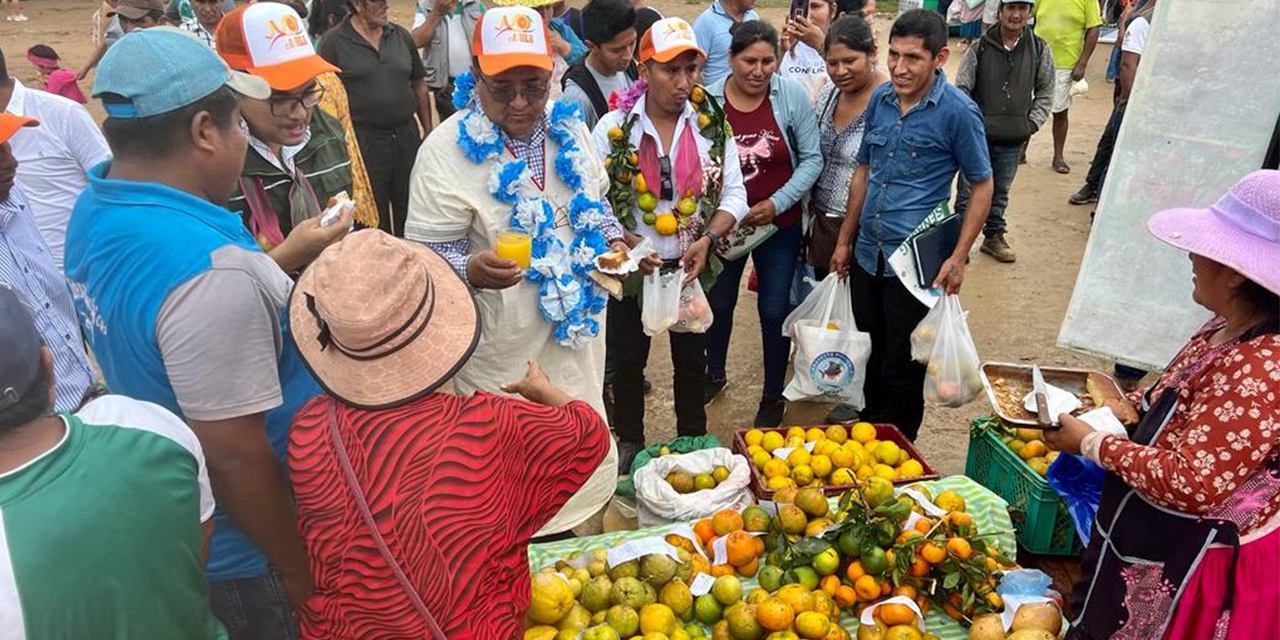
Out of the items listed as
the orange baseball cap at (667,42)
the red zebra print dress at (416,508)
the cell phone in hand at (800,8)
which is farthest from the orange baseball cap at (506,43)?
the cell phone in hand at (800,8)

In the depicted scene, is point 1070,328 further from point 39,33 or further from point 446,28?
point 39,33

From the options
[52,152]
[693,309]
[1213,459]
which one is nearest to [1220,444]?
[1213,459]

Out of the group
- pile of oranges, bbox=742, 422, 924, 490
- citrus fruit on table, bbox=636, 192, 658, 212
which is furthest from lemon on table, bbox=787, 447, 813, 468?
citrus fruit on table, bbox=636, 192, 658, 212

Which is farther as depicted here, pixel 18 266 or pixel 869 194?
pixel 869 194

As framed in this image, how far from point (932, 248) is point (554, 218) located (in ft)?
5.89

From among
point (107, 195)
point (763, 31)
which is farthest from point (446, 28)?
point (107, 195)

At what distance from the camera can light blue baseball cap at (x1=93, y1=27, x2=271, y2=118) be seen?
2002mm

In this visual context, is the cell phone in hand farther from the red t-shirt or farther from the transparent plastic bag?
the transparent plastic bag

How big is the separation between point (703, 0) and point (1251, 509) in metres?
19.1

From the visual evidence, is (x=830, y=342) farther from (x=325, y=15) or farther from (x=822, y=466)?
(x=325, y=15)

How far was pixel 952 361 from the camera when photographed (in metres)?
3.83

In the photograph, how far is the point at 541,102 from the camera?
3.09 m

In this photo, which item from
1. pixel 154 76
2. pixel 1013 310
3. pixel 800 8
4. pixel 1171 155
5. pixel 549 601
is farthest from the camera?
pixel 1013 310

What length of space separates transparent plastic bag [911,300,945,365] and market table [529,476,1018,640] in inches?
25.5
